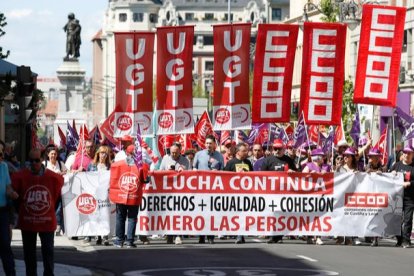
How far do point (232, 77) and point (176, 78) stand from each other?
1101 millimetres

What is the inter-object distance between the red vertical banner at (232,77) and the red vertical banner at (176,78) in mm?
524

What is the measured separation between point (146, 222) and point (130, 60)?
18.5 ft

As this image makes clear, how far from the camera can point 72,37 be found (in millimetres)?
86688

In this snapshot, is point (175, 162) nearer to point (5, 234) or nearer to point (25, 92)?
point (25, 92)

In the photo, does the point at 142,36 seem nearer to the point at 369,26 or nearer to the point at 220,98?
the point at 220,98

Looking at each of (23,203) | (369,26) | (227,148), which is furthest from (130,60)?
(23,203)

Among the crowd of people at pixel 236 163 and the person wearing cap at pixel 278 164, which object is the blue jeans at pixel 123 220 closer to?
the crowd of people at pixel 236 163

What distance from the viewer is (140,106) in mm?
30312

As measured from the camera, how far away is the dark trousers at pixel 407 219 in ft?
81.7

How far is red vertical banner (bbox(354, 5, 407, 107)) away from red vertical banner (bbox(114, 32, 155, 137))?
4363mm

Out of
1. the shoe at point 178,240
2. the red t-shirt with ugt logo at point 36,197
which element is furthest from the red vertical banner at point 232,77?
the red t-shirt with ugt logo at point 36,197

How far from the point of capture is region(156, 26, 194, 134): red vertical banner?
30375 mm

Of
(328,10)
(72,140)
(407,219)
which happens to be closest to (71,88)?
(328,10)

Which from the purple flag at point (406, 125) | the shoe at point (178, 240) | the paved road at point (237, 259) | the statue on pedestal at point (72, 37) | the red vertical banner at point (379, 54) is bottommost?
the shoe at point (178, 240)
